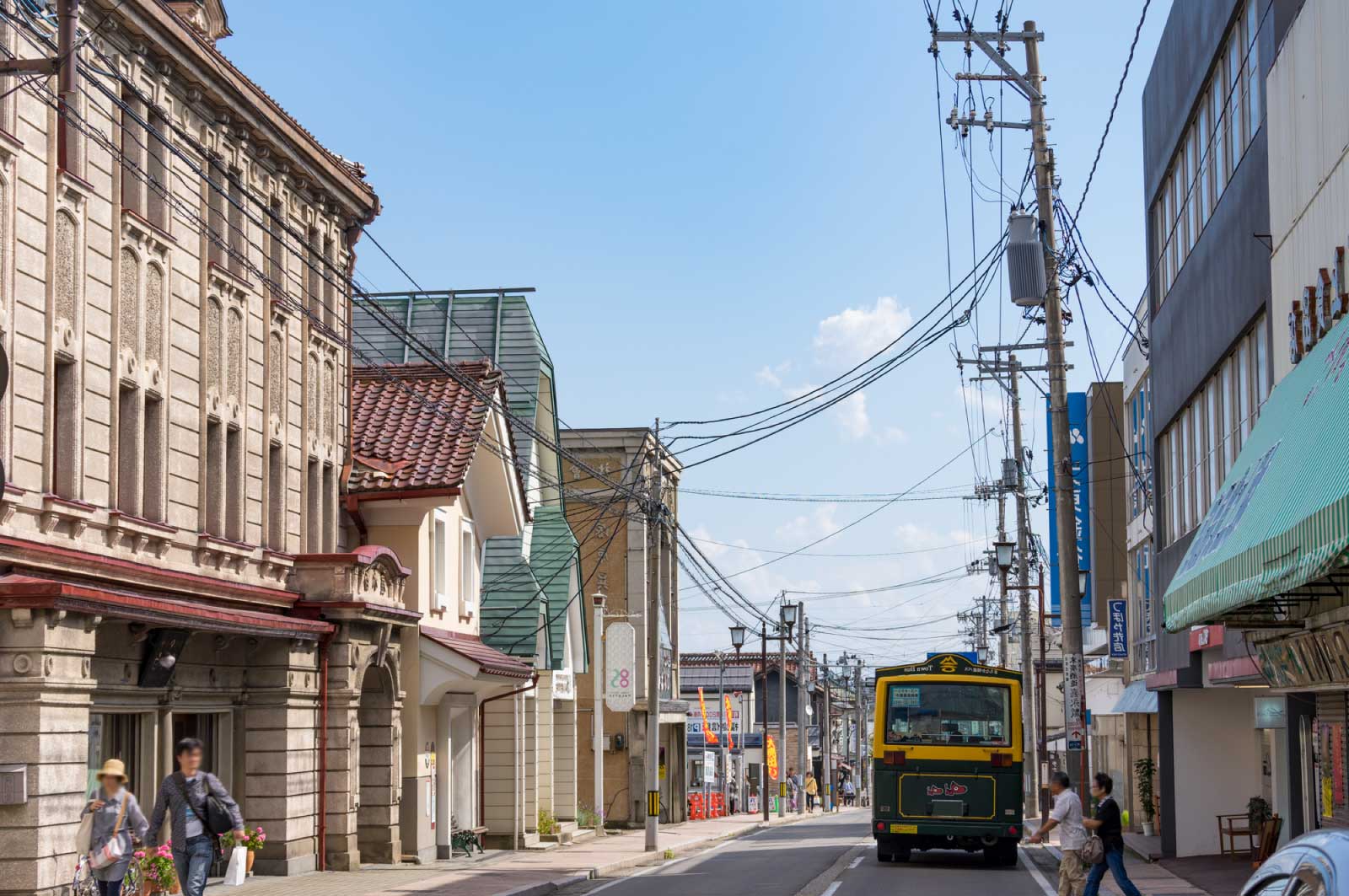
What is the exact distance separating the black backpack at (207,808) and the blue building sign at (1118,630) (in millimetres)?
29193

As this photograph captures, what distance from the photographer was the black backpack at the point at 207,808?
13164 mm

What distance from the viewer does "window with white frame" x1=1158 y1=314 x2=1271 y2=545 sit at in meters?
21.4

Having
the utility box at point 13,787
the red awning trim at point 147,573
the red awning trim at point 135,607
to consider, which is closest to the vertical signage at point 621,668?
the red awning trim at point 147,573

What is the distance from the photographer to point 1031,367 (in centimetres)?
2941

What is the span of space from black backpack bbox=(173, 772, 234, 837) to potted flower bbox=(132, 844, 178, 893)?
0.85 m

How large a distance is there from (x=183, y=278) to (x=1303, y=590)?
14.6 metres

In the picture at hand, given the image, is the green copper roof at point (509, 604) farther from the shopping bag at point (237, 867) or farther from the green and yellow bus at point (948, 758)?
the shopping bag at point (237, 867)

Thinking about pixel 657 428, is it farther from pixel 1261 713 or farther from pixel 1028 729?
pixel 1028 729

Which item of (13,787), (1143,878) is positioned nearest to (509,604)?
(1143,878)

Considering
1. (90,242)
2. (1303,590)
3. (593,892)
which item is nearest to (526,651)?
(593,892)

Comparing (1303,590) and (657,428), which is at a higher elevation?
(657,428)

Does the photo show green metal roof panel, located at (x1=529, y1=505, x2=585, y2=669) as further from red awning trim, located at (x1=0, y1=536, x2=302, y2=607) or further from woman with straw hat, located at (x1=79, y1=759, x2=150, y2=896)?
woman with straw hat, located at (x1=79, y1=759, x2=150, y2=896)

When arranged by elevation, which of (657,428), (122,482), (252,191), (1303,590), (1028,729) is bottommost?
(1028,729)

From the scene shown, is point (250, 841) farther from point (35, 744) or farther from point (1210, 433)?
point (1210, 433)
